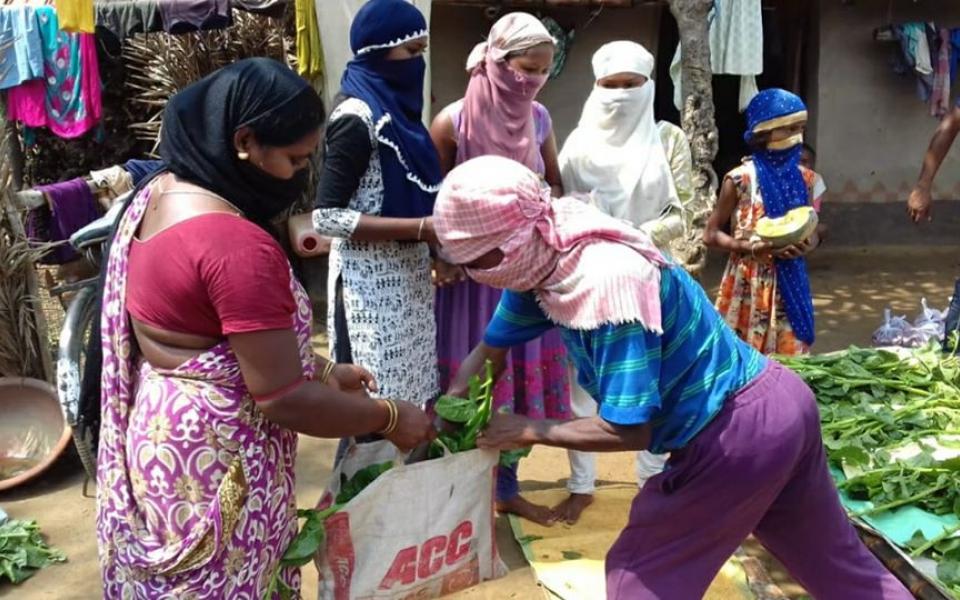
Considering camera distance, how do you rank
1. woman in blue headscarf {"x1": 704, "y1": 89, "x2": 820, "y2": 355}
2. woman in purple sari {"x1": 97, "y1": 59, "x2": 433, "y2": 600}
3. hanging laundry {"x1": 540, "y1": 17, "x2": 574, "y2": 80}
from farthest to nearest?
hanging laundry {"x1": 540, "y1": 17, "x2": 574, "y2": 80} → woman in blue headscarf {"x1": 704, "y1": 89, "x2": 820, "y2": 355} → woman in purple sari {"x1": 97, "y1": 59, "x2": 433, "y2": 600}

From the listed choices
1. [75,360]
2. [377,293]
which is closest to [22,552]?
[75,360]

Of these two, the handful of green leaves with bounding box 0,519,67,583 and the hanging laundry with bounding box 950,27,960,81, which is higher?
the hanging laundry with bounding box 950,27,960,81

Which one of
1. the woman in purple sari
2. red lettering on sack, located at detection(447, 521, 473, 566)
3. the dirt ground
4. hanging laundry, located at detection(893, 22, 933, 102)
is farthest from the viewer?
hanging laundry, located at detection(893, 22, 933, 102)

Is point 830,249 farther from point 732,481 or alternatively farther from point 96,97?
point 732,481

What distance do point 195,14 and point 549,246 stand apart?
4.90 m

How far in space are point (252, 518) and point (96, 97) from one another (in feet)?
18.0

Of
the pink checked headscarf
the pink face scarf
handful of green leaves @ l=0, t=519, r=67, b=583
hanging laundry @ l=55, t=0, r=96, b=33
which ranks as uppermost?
hanging laundry @ l=55, t=0, r=96, b=33

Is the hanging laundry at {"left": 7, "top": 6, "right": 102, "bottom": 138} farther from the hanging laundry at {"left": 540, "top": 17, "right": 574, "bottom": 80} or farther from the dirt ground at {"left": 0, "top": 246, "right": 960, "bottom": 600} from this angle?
the hanging laundry at {"left": 540, "top": 17, "right": 574, "bottom": 80}

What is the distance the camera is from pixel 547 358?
11.6ft

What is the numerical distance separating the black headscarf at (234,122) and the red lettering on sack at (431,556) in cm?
99

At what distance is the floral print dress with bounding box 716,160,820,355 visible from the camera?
4.19m

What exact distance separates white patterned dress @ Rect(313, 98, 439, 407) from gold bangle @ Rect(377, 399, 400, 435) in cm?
96

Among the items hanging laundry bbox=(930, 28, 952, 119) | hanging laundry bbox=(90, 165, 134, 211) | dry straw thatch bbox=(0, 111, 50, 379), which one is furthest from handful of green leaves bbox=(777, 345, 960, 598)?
hanging laundry bbox=(930, 28, 952, 119)

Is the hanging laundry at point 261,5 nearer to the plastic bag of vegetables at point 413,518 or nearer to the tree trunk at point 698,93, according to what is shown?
the tree trunk at point 698,93
